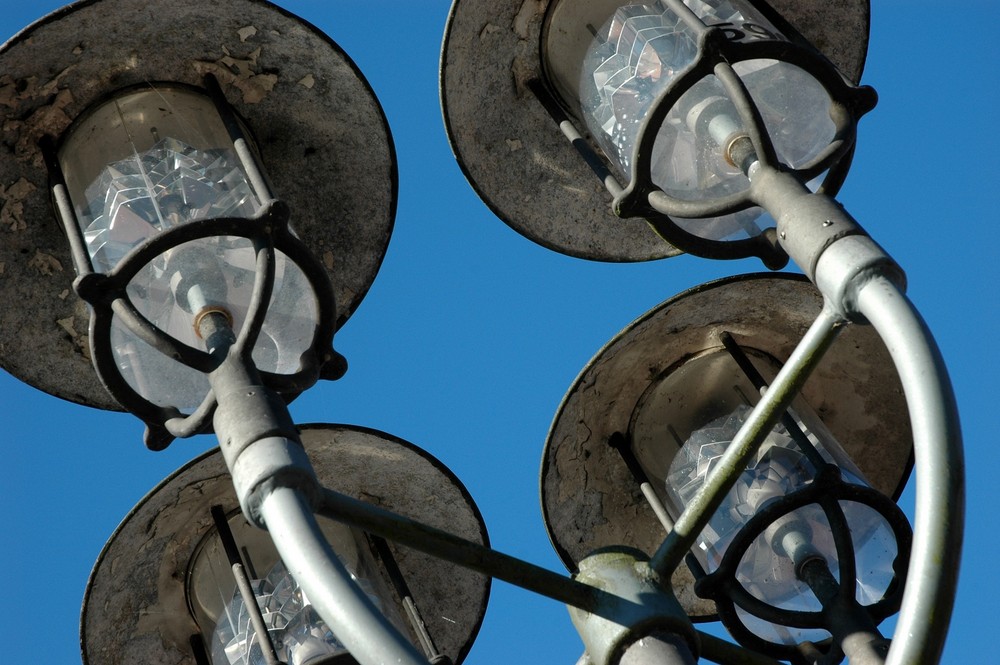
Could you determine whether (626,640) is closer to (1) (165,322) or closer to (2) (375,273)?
(1) (165,322)

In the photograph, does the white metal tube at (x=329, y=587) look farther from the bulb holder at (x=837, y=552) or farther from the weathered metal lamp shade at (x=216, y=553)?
the weathered metal lamp shade at (x=216, y=553)

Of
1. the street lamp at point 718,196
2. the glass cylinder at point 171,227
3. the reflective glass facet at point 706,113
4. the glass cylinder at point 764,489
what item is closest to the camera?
the street lamp at point 718,196

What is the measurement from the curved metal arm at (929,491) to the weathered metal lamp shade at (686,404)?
338 centimetres

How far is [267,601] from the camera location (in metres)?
7.80

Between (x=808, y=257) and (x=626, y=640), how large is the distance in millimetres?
1477

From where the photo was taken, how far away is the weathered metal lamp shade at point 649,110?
21.7ft

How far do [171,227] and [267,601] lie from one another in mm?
2449

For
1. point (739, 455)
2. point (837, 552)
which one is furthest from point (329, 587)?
point (837, 552)

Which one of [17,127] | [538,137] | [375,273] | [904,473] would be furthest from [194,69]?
[904,473]

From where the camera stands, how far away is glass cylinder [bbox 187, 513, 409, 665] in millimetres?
7562

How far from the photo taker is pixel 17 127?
7.40 meters

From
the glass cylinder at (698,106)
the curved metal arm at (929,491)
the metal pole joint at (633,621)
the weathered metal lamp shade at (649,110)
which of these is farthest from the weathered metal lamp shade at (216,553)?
the curved metal arm at (929,491)

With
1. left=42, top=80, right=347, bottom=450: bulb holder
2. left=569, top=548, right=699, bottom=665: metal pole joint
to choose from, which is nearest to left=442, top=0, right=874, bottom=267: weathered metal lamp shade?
left=42, top=80, right=347, bottom=450: bulb holder

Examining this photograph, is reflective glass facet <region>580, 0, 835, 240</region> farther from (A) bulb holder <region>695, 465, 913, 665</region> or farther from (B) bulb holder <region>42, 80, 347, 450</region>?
(B) bulb holder <region>42, 80, 347, 450</region>
